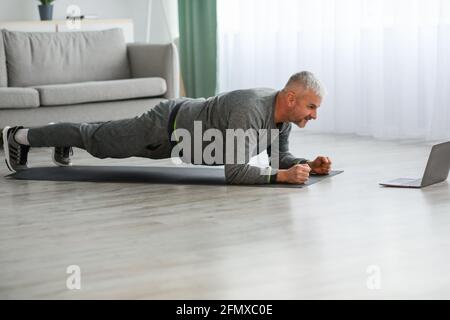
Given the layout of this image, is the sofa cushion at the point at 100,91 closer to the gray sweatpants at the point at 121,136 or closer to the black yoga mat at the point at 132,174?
the black yoga mat at the point at 132,174

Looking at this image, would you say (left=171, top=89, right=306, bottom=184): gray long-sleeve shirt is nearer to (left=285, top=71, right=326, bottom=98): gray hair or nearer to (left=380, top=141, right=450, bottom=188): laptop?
(left=285, top=71, right=326, bottom=98): gray hair

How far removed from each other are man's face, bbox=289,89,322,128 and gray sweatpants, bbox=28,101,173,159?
0.61m

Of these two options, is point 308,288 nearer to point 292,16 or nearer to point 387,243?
point 387,243

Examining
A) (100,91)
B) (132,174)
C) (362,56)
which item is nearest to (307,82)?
(132,174)

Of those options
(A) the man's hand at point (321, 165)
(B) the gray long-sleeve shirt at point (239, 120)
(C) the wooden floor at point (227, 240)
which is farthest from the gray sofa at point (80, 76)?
(A) the man's hand at point (321, 165)

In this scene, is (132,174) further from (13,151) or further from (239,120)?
(239,120)

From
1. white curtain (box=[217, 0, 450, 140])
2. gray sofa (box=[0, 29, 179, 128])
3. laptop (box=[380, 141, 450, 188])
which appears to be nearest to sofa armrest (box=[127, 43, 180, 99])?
gray sofa (box=[0, 29, 179, 128])

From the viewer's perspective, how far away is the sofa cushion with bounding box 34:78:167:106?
5523 mm

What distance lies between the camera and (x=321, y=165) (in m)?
4.04

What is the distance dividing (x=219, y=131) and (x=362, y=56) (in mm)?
2184

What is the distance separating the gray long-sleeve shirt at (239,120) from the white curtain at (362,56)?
5.68ft

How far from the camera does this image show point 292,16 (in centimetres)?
630

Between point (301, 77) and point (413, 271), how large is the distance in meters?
1.53
